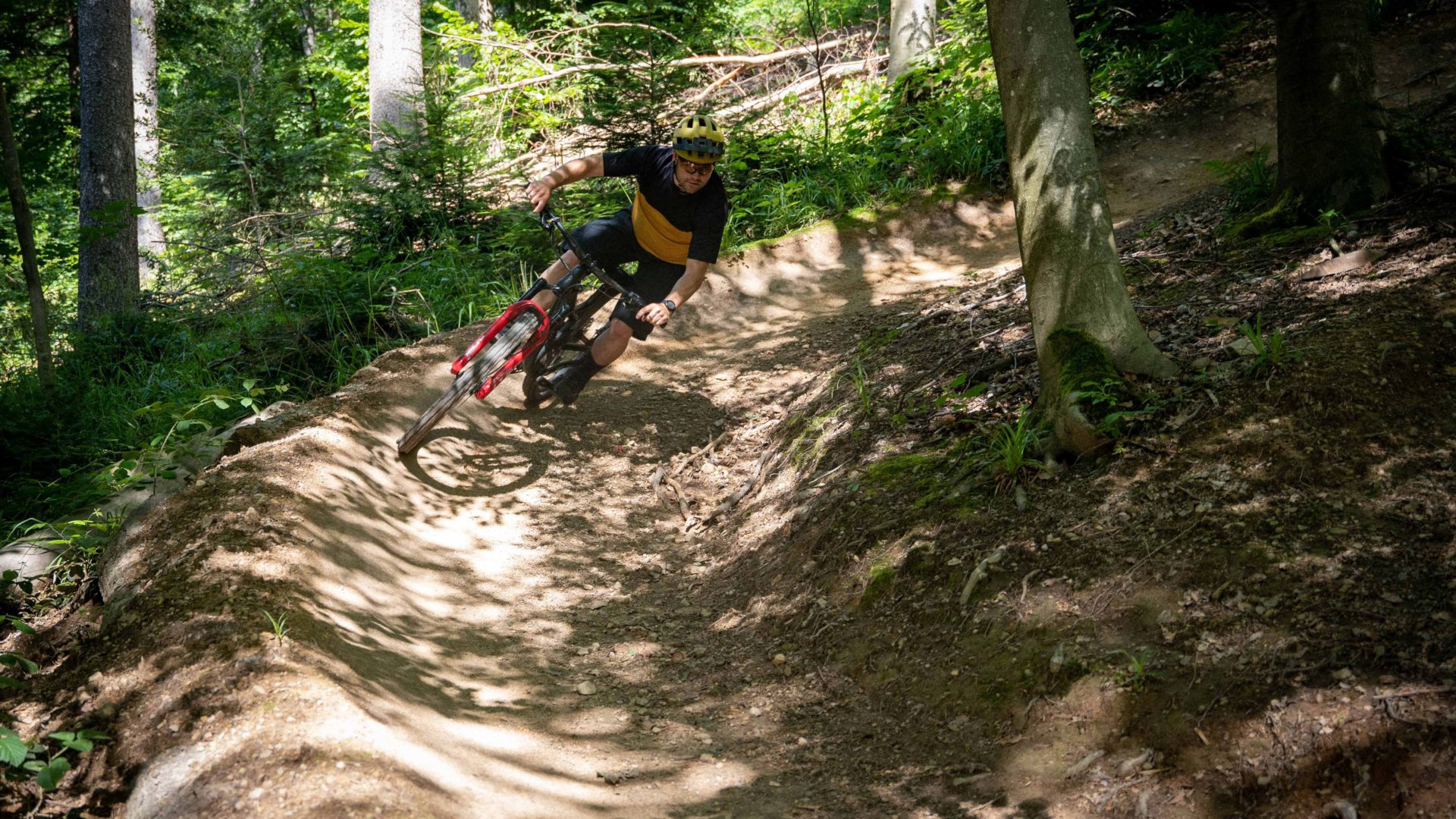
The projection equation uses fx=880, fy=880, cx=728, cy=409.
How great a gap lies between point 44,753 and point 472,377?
143 inches

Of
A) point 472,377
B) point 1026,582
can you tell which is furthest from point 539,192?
point 1026,582

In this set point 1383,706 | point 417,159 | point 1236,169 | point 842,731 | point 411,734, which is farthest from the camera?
point 417,159

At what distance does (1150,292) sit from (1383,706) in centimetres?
366

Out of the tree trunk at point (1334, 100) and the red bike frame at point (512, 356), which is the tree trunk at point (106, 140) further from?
the tree trunk at point (1334, 100)

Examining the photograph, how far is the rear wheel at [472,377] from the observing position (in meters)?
6.43

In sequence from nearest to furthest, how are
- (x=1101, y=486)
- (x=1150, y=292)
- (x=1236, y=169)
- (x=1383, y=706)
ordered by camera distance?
(x=1383, y=706) → (x=1101, y=486) → (x=1150, y=292) → (x=1236, y=169)

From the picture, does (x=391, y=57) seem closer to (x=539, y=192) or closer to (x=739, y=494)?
(x=539, y=192)

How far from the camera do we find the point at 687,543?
250 inches

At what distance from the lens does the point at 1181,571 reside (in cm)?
359

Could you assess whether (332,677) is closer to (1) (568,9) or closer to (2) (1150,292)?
(2) (1150,292)

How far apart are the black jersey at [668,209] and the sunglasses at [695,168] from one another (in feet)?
0.41

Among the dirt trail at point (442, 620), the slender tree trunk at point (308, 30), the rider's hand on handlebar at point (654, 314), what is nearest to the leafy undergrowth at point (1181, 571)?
the dirt trail at point (442, 620)

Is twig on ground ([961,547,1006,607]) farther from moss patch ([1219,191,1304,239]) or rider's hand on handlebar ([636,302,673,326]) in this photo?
moss patch ([1219,191,1304,239])

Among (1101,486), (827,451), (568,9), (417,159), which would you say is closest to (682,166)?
(827,451)
